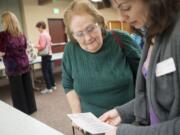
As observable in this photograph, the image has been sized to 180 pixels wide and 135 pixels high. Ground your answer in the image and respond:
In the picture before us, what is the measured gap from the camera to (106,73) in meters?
1.42

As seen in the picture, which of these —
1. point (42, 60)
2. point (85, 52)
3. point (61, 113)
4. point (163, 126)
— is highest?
point (85, 52)

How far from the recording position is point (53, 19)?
7.79 metres

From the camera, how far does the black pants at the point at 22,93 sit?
3.57m

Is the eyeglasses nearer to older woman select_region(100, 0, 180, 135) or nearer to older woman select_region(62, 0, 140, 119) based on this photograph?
older woman select_region(62, 0, 140, 119)

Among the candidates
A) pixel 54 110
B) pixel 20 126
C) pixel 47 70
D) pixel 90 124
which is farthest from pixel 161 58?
pixel 47 70

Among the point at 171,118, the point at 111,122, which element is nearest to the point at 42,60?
the point at 111,122

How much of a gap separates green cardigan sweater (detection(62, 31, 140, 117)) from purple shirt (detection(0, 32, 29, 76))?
82.6 inches

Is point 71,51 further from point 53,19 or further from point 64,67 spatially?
point 53,19

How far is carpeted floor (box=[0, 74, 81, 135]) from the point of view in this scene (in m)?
3.27

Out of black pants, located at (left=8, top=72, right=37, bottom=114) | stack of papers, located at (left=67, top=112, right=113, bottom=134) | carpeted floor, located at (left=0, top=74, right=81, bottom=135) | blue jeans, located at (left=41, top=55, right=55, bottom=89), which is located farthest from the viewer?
blue jeans, located at (left=41, top=55, right=55, bottom=89)

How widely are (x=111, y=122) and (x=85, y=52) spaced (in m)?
0.46

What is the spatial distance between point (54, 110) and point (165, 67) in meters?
3.35

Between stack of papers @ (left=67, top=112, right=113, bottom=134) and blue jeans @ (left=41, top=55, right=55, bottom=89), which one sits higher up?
stack of papers @ (left=67, top=112, right=113, bottom=134)

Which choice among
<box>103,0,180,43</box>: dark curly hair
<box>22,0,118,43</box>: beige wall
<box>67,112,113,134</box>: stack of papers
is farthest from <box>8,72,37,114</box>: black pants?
<box>22,0,118,43</box>: beige wall
